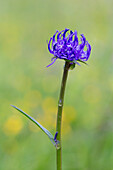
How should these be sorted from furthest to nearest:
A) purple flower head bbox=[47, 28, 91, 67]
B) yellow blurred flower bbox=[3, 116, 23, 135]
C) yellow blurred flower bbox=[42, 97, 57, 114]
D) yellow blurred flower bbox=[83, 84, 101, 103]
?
yellow blurred flower bbox=[83, 84, 101, 103] < yellow blurred flower bbox=[42, 97, 57, 114] < yellow blurred flower bbox=[3, 116, 23, 135] < purple flower head bbox=[47, 28, 91, 67]

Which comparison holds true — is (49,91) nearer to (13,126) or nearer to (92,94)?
(92,94)

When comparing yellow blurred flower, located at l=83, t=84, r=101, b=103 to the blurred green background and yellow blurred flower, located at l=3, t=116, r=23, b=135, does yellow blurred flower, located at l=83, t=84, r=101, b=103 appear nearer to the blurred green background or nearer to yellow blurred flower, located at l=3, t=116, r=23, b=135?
the blurred green background

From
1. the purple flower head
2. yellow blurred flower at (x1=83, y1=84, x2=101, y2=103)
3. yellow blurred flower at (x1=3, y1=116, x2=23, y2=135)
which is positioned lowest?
yellow blurred flower at (x1=3, y1=116, x2=23, y2=135)

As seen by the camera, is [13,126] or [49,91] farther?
[49,91]

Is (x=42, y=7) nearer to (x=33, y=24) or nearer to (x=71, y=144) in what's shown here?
(x=33, y=24)

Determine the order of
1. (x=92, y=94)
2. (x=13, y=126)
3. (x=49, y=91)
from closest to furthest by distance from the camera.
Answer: (x=13, y=126) → (x=92, y=94) → (x=49, y=91)

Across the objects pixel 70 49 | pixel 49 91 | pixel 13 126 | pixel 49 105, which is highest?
pixel 70 49

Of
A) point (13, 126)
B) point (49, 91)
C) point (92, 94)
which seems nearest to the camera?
point (13, 126)

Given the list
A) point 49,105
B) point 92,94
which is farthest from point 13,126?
point 92,94

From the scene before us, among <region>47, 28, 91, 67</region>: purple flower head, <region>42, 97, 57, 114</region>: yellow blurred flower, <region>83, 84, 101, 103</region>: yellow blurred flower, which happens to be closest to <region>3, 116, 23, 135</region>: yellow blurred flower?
<region>42, 97, 57, 114</region>: yellow blurred flower
